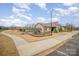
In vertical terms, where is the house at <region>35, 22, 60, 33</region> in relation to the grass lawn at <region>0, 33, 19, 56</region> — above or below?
above

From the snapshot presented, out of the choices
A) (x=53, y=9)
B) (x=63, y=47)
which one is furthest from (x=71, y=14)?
(x=63, y=47)

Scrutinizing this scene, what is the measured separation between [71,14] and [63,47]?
0.31 metres

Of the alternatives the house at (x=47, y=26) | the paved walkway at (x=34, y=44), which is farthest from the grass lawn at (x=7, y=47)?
the house at (x=47, y=26)

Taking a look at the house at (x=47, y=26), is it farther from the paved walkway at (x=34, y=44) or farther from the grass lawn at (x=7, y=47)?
the grass lawn at (x=7, y=47)

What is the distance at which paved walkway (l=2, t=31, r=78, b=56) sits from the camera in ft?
4.75

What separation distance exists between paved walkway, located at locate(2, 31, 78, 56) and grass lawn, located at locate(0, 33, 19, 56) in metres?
0.03

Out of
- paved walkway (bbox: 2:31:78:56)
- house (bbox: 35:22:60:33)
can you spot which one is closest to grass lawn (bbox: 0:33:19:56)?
paved walkway (bbox: 2:31:78:56)

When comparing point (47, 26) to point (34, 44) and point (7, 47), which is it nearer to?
point (34, 44)

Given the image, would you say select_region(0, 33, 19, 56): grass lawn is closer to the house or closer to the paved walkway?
the paved walkway

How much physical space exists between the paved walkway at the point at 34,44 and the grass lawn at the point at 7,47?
33 mm

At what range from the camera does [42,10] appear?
146 centimetres

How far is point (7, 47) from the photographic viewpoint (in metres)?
1.46

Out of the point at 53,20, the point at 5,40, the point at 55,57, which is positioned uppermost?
the point at 53,20

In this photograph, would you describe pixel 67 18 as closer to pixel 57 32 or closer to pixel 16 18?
pixel 57 32
